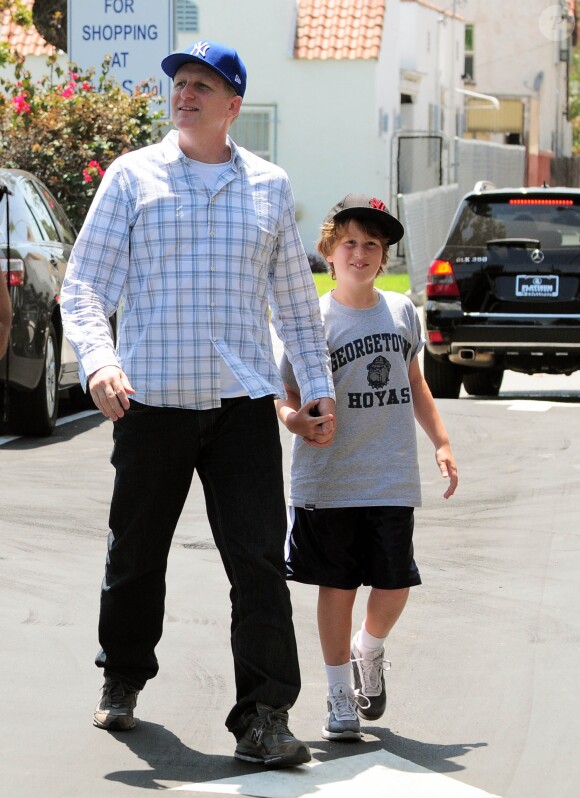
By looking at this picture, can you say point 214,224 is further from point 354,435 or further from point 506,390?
point 506,390

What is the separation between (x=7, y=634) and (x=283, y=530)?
173 centimetres

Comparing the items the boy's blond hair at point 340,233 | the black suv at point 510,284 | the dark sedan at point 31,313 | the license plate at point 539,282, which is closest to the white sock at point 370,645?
the boy's blond hair at point 340,233

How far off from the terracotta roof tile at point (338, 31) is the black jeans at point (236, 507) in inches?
1131

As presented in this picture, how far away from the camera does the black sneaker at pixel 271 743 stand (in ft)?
15.1

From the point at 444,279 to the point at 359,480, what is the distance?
8.92 meters

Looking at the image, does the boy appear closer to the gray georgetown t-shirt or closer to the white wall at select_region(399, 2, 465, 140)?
the gray georgetown t-shirt

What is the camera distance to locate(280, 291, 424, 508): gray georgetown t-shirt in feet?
16.5

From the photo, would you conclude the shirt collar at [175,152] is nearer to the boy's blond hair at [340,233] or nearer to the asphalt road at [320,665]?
the boy's blond hair at [340,233]

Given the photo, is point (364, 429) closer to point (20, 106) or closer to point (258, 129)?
point (20, 106)

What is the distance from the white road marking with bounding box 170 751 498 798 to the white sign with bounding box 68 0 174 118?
14.3 metres

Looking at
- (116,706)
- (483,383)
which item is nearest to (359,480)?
(116,706)

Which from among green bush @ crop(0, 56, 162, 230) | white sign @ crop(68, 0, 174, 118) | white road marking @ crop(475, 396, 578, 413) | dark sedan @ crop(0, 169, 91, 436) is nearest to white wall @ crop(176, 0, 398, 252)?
white sign @ crop(68, 0, 174, 118)

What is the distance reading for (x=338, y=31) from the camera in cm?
3328

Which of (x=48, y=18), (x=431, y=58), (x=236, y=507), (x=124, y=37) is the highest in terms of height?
(x=48, y=18)
